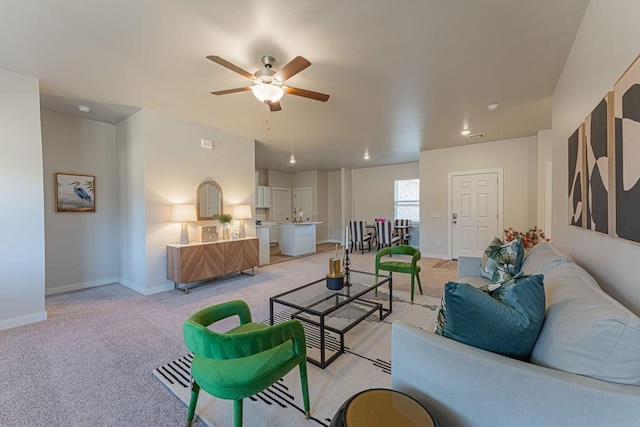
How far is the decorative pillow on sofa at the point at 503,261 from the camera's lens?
237cm

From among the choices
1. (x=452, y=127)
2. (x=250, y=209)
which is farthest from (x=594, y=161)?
(x=250, y=209)

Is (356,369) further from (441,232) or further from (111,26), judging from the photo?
(441,232)

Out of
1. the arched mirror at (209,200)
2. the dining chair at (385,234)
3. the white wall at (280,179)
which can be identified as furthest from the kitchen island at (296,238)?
the arched mirror at (209,200)

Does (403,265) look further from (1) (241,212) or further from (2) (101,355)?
(2) (101,355)

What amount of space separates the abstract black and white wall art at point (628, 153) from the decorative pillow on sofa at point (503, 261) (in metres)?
1.14

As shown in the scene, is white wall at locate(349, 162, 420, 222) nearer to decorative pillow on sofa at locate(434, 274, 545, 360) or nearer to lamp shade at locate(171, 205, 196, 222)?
lamp shade at locate(171, 205, 196, 222)

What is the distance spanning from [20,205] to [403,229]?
725cm

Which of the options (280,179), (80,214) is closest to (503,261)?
(80,214)

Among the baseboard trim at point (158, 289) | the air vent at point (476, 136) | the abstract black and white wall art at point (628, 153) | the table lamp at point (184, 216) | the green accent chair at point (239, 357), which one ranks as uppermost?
the air vent at point (476, 136)

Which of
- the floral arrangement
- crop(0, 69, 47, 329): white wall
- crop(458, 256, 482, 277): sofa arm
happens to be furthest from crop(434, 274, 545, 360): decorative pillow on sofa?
the floral arrangement

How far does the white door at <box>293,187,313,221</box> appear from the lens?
946 cm

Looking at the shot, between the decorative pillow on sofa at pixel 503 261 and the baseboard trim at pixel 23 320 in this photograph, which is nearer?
the decorative pillow on sofa at pixel 503 261

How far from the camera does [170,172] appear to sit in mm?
4105

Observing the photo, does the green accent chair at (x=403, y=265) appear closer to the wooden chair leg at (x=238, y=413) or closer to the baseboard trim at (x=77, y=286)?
the wooden chair leg at (x=238, y=413)
